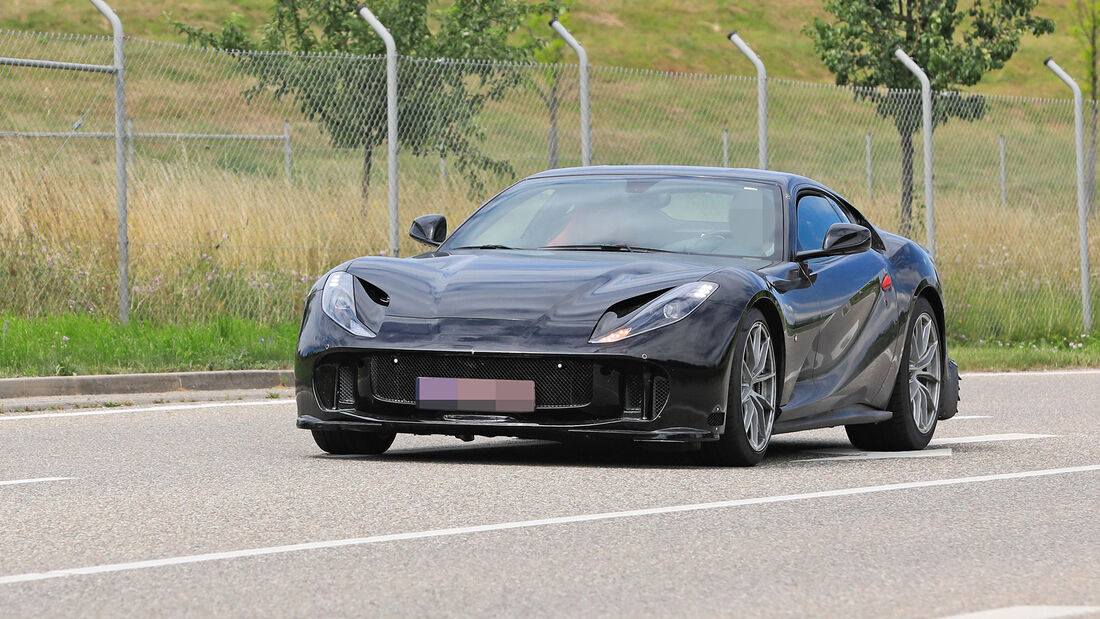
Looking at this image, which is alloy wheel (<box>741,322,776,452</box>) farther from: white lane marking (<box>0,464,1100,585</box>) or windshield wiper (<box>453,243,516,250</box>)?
windshield wiper (<box>453,243,516,250</box>)

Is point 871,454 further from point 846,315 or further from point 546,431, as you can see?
point 546,431

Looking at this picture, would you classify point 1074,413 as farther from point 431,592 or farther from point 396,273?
point 431,592

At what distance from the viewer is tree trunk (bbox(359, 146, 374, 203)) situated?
54.4 ft

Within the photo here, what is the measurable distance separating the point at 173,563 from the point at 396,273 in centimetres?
288

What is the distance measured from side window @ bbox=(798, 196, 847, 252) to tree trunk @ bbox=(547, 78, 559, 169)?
6887mm

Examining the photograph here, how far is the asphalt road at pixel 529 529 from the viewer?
18.0 ft

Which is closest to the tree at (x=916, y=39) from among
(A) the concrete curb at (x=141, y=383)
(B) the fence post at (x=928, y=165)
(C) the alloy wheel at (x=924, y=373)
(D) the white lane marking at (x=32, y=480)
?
(B) the fence post at (x=928, y=165)

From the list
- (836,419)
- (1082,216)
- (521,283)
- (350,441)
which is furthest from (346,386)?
(1082,216)

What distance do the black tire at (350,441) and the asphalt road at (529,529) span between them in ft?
0.39

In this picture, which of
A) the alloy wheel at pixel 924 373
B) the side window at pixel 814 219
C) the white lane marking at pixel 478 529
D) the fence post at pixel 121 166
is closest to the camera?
the white lane marking at pixel 478 529

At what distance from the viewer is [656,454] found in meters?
9.31

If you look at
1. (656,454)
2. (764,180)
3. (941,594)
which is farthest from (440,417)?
(941,594)

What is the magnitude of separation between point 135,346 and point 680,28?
74987mm

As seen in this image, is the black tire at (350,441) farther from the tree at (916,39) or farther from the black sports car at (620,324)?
the tree at (916,39)
